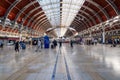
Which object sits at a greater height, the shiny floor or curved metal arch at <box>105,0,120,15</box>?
curved metal arch at <box>105,0,120,15</box>

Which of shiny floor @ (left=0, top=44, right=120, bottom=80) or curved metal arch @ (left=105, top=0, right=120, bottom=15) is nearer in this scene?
shiny floor @ (left=0, top=44, right=120, bottom=80)

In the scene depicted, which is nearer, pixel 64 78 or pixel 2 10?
pixel 64 78

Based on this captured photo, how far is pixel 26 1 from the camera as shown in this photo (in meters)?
48.8

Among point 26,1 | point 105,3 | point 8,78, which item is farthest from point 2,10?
point 8,78

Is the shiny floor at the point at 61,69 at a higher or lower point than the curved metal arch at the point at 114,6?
lower

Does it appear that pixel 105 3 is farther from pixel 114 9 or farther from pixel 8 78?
pixel 8 78

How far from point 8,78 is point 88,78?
3637 mm

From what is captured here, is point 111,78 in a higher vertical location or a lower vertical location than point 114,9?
lower

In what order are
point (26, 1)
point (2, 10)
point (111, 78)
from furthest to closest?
1. point (26, 1)
2. point (2, 10)
3. point (111, 78)

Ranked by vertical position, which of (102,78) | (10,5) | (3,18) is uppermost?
(10,5)

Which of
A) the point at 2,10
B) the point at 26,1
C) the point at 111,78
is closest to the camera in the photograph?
the point at 111,78

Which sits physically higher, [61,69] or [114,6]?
[114,6]

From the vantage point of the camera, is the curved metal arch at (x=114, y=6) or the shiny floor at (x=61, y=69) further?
the curved metal arch at (x=114, y=6)

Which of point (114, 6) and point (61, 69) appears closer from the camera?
point (61, 69)
